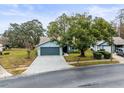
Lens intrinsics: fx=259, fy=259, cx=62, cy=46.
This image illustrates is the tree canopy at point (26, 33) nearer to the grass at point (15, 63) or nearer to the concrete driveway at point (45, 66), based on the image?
the grass at point (15, 63)

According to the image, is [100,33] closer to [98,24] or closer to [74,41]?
[98,24]

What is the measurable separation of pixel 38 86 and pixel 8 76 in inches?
258

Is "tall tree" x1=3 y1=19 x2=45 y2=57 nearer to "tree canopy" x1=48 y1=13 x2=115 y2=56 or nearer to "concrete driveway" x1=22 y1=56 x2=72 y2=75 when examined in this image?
"tree canopy" x1=48 y1=13 x2=115 y2=56

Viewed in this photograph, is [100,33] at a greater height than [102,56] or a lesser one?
greater

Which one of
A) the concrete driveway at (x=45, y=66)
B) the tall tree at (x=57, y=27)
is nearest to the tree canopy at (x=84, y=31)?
the tall tree at (x=57, y=27)

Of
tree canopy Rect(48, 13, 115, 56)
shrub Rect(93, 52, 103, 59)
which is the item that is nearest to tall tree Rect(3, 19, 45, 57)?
tree canopy Rect(48, 13, 115, 56)

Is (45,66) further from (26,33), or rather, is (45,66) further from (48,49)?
(26,33)

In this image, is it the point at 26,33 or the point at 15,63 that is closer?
the point at 15,63

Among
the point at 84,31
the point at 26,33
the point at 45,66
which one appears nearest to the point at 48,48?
the point at 84,31

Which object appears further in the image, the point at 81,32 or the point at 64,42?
the point at 64,42

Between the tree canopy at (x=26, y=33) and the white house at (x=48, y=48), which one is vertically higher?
the tree canopy at (x=26, y=33)

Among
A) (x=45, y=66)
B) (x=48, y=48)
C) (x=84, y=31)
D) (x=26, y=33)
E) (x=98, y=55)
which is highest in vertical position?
(x=26, y=33)

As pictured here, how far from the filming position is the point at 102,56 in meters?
38.2
